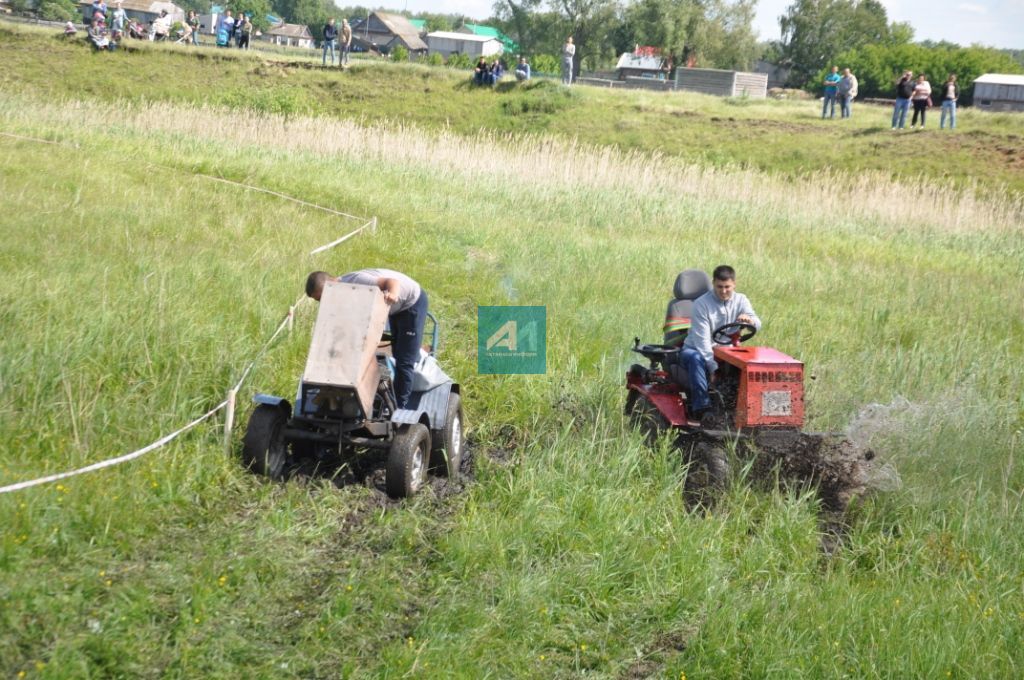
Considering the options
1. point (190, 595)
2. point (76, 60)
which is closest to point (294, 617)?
point (190, 595)

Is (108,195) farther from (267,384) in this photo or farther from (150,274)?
(267,384)

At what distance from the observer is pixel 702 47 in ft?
249

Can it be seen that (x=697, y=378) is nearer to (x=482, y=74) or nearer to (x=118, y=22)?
(x=482, y=74)

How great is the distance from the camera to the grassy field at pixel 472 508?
15.6 feet

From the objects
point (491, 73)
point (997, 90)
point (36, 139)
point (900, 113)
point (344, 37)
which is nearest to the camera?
point (36, 139)

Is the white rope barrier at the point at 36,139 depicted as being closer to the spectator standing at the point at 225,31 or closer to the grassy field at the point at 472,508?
the grassy field at the point at 472,508

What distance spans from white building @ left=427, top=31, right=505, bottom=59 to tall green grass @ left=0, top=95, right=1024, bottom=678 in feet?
362

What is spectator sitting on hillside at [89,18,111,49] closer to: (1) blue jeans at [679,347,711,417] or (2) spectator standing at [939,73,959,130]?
(2) spectator standing at [939,73,959,130]

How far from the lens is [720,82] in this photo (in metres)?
56.6

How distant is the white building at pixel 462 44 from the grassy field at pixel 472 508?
10971 cm

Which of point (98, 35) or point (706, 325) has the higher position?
point (98, 35)

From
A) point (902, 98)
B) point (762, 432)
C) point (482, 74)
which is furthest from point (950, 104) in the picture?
point (762, 432)

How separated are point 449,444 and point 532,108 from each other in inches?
1482

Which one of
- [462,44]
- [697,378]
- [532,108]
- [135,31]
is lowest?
[697,378]
